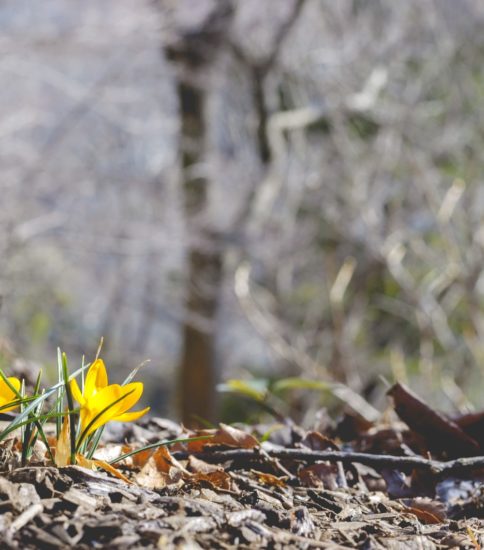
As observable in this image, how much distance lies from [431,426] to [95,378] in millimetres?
1039

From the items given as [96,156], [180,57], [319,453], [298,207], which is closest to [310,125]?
[298,207]

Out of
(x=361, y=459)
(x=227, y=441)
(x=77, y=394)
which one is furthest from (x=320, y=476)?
(x=77, y=394)

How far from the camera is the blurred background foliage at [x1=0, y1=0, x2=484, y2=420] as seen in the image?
28.8 ft

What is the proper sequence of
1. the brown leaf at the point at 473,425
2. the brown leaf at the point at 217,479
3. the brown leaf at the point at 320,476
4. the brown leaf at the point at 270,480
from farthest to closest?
1. the brown leaf at the point at 473,425
2. the brown leaf at the point at 320,476
3. the brown leaf at the point at 270,480
4. the brown leaf at the point at 217,479

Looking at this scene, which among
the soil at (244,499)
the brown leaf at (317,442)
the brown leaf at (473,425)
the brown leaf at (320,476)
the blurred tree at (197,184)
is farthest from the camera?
the blurred tree at (197,184)

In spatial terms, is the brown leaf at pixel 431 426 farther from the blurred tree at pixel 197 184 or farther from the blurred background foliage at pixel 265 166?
the blurred tree at pixel 197 184

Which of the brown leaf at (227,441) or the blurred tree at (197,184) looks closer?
the brown leaf at (227,441)

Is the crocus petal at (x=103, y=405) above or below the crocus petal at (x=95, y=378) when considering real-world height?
below

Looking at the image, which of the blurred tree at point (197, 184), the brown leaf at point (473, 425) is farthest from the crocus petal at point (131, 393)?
the blurred tree at point (197, 184)

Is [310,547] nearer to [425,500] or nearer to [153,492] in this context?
[153,492]

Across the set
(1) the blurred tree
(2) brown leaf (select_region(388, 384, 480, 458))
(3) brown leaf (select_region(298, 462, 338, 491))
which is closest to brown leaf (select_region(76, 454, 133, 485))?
(3) brown leaf (select_region(298, 462, 338, 491))

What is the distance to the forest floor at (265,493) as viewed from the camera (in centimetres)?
122

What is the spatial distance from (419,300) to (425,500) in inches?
170

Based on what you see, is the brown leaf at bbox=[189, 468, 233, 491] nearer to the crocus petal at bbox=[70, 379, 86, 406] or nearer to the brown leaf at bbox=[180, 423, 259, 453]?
the brown leaf at bbox=[180, 423, 259, 453]
